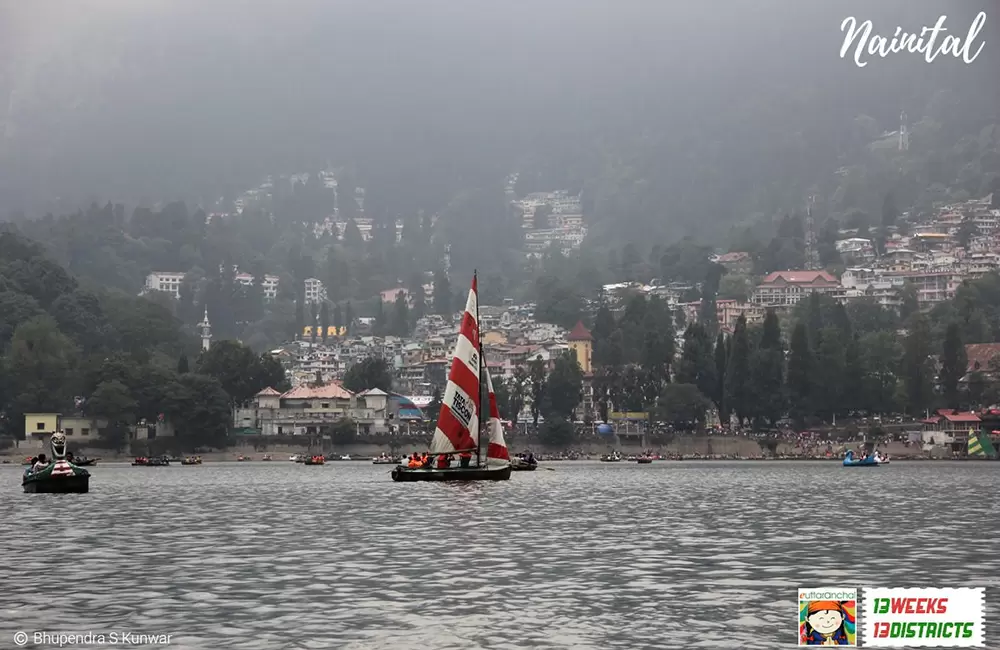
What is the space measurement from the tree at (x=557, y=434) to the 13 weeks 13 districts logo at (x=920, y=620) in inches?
6381

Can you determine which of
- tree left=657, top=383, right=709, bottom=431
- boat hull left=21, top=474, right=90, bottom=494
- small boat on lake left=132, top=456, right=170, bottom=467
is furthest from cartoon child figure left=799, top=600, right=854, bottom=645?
tree left=657, top=383, right=709, bottom=431

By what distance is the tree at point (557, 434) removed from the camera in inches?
7594

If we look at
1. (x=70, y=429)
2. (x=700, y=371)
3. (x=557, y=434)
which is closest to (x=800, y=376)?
(x=700, y=371)

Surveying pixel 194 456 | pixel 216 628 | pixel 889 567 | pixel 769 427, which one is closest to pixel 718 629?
pixel 216 628

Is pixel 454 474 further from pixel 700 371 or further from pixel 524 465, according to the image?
pixel 700 371

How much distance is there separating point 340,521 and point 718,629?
31713mm

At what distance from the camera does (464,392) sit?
8450cm

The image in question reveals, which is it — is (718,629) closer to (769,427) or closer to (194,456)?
(194,456)

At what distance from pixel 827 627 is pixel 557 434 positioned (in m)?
165

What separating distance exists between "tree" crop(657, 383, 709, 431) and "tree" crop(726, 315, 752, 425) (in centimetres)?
431

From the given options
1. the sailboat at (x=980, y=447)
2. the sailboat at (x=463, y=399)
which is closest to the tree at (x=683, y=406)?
the sailboat at (x=980, y=447)

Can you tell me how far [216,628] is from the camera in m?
31.6

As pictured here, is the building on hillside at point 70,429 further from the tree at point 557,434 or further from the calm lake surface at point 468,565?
the calm lake surface at point 468,565

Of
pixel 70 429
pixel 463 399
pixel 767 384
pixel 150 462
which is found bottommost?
pixel 150 462
